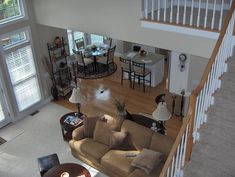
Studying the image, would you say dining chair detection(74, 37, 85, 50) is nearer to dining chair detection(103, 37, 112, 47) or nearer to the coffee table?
dining chair detection(103, 37, 112, 47)

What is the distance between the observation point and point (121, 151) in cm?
611

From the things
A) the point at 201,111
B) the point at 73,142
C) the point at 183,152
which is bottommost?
the point at 73,142

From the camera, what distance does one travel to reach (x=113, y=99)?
29.4ft

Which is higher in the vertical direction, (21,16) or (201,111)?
(21,16)

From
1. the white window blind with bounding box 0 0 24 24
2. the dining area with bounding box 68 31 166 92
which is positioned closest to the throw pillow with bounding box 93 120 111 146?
the dining area with bounding box 68 31 166 92

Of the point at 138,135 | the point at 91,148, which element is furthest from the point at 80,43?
the point at 138,135

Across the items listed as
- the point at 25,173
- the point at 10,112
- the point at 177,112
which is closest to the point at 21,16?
the point at 10,112

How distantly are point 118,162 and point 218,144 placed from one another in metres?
2.55

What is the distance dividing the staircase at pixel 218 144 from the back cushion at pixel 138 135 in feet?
7.51

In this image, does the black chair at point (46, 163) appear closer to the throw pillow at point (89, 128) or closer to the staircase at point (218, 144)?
the throw pillow at point (89, 128)

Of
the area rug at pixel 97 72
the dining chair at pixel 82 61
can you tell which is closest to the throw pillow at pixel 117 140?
the area rug at pixel 97 72

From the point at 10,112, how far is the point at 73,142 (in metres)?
2.44

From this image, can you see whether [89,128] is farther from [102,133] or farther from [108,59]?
[108,59]

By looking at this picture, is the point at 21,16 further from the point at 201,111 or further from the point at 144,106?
the point at 201,111
